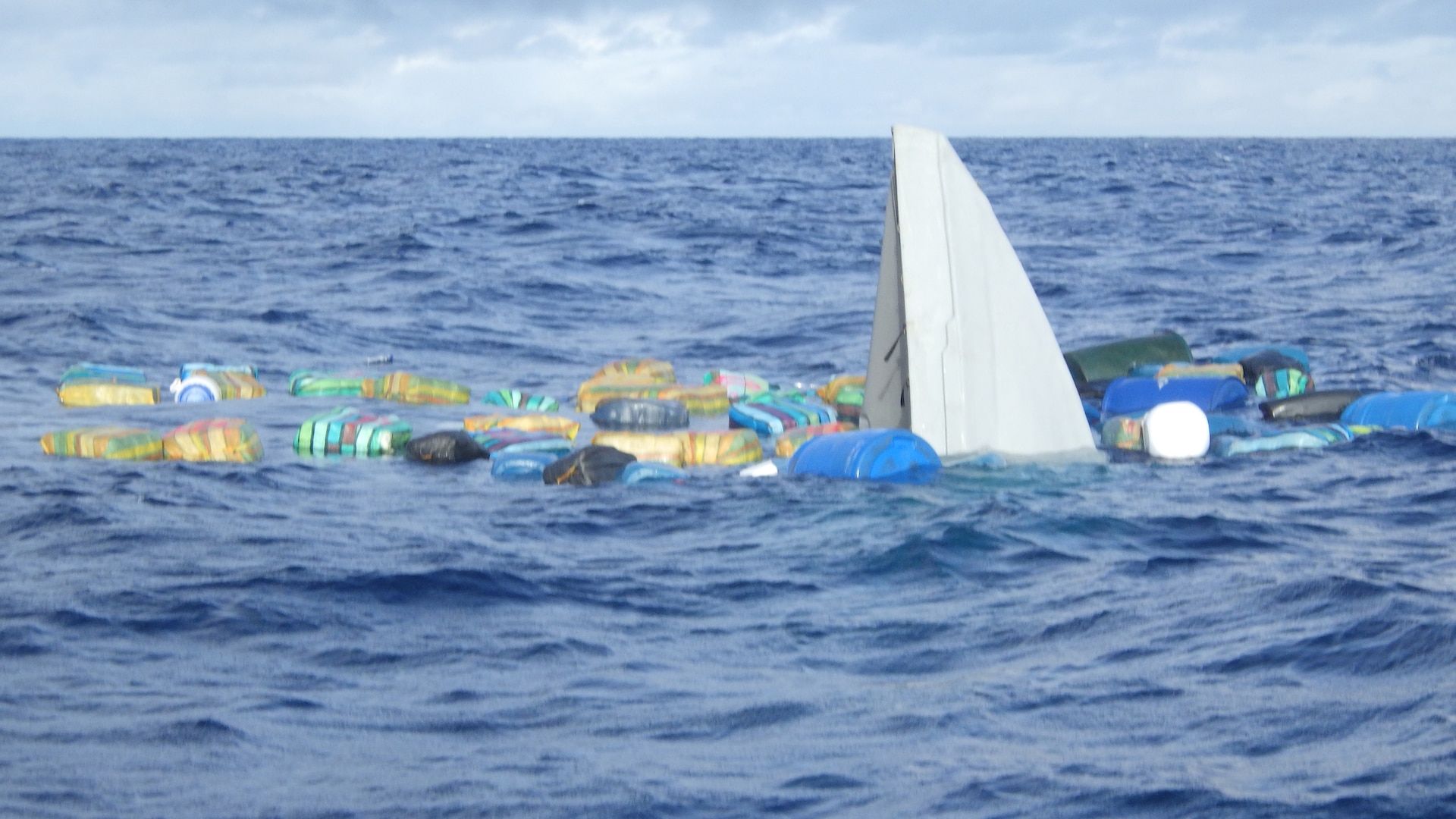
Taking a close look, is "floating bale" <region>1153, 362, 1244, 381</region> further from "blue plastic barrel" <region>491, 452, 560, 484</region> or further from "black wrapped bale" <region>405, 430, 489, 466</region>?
"black wrapped bale" <region>405, 430, 489, 466</region>

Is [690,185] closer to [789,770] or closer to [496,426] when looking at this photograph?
[496,426]

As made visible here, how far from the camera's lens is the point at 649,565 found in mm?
8148

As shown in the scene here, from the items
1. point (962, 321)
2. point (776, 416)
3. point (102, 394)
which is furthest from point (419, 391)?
point (962, 321)

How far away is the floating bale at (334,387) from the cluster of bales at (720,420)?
0.05ft

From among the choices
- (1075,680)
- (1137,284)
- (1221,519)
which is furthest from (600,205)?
(1075,680)

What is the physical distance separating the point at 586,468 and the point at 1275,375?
687 centimetres

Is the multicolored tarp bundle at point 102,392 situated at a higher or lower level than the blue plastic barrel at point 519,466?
higher

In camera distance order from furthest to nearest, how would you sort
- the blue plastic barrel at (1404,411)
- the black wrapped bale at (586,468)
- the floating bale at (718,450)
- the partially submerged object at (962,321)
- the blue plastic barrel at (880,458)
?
the blue plastic barrel at (1404,411)
the floating bale at (718,450)
the black wrapped bale at (586,468)
the partially submerged object at (962,321)
the blue plastic barrel at (880,458)

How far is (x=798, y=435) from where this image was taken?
1120 centimetres

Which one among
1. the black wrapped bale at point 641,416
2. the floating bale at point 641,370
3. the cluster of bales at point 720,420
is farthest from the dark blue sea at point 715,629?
the black wrapped bale at point 641,416

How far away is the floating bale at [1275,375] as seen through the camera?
13414mm

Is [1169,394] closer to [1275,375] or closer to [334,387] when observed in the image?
[1275,375]

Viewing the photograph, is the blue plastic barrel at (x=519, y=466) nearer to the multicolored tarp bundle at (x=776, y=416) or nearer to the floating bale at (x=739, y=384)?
the multicolored tarp bundle at (x=776, y=416)

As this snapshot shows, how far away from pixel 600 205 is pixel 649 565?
3316 cm
